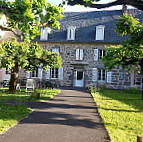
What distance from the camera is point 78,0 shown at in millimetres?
5109

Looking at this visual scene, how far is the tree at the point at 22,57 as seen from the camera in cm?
870

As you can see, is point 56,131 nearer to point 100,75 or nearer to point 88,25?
point 100,75

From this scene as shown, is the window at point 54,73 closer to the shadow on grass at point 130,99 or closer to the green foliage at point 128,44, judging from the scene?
the shadow on grass at point 130,99

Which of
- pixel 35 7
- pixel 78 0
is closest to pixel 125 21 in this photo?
pixel 78 0

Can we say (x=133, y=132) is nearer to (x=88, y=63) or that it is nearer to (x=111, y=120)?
(x=111, y=120)

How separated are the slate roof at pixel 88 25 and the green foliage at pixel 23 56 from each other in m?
8.56

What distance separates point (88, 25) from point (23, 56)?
39.6 ft

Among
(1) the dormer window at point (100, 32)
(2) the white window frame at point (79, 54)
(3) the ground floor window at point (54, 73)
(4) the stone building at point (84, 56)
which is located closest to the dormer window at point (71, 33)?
(4) the stone building at point (84, 56)

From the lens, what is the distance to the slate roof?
58.4 ft

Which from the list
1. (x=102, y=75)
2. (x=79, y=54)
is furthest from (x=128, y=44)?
(x=79, y=54)

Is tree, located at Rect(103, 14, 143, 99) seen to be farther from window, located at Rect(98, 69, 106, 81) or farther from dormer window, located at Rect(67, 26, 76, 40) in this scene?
dormer window, located at Rect(67, 26, 76, 40)

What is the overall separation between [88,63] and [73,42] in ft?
9.09

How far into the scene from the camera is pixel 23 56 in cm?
892

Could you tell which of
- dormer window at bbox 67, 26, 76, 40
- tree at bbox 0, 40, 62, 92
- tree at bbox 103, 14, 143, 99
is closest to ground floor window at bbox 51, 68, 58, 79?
dormer window at bbox 67, 26, 76, 40
